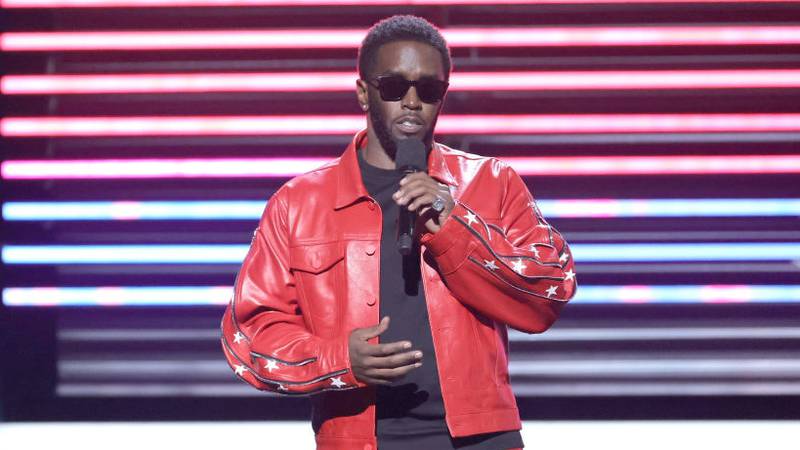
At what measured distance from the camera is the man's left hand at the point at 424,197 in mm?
1675

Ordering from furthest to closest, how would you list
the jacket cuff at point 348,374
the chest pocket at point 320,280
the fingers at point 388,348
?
the chest pocket at point 320,280
the jacket cuff at point 348,374
the fingers at point 388,348

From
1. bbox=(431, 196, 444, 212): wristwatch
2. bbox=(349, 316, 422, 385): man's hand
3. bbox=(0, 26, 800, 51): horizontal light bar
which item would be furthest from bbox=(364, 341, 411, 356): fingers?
bbox=(0, 26, 800, 51): horizontal light bar

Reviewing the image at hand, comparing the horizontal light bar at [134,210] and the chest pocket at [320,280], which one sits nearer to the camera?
the chest pocket at [320,280]

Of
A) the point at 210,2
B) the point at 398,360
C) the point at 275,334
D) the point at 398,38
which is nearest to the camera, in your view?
the point at 398,360

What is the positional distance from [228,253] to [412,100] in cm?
193

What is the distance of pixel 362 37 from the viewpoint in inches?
144

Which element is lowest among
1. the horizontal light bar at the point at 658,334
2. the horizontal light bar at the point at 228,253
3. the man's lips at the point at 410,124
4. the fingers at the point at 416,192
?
the horizontal light bar at the point at 658,334

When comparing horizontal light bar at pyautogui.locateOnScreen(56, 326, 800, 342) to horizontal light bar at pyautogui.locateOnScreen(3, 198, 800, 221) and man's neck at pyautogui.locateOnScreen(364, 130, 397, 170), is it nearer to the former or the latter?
horizontal light bar at pyautogui.locateOnScreen(3, 198, 800, 221)

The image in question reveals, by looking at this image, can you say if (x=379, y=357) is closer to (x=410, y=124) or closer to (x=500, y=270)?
(x=500, y=270)

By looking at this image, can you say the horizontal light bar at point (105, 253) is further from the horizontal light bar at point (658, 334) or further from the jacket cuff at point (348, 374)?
the jacket cuff at point (348, 374)

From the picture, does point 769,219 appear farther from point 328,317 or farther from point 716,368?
point 328,317

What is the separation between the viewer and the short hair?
6.56 feet

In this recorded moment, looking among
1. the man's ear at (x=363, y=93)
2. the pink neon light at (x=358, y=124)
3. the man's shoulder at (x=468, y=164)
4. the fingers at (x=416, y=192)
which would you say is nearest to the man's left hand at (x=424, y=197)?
the fingers at (x=416, y=192)

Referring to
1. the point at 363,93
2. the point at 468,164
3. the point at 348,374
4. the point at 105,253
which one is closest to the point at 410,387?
the point at 348,374
